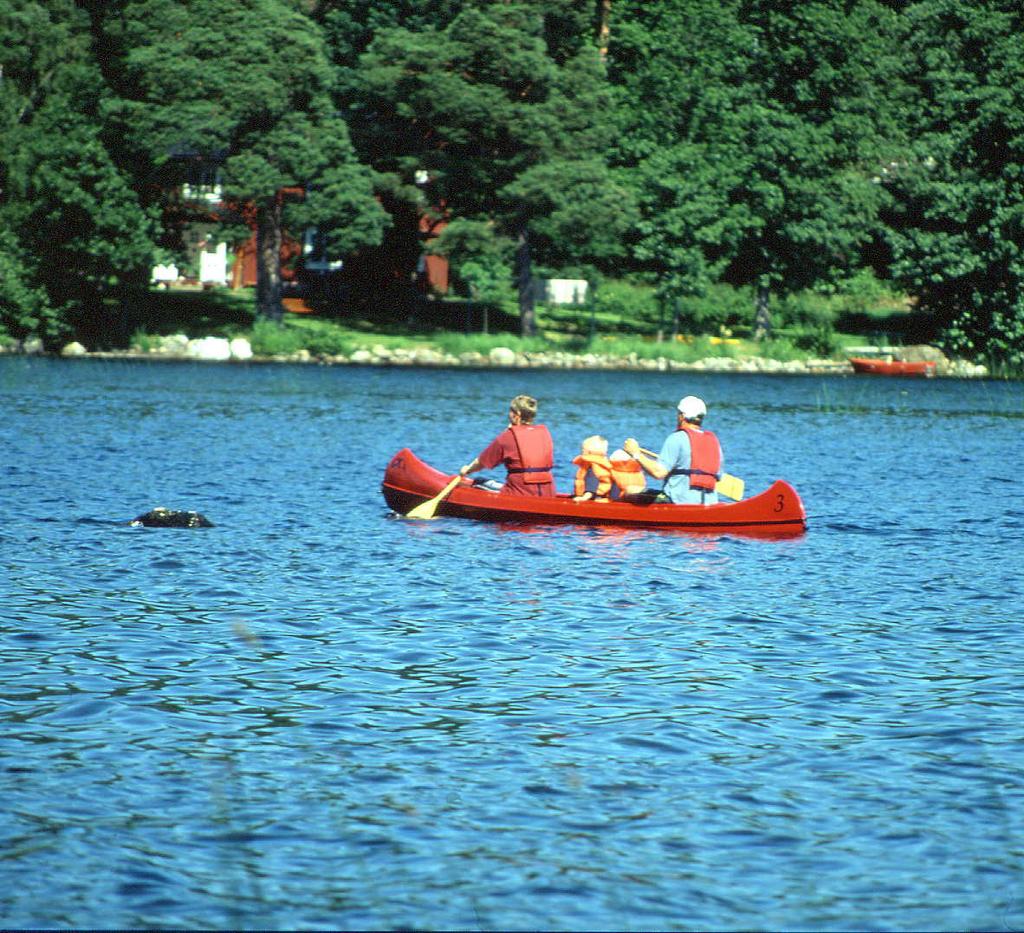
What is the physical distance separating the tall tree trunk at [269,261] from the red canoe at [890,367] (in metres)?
21.8

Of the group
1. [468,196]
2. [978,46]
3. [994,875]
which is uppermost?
[978,46]

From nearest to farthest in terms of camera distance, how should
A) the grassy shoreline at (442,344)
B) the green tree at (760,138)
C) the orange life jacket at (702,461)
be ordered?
the orange life jacket at (702,461), the grassy shoreline at (442,344), the green tree at (760,138)

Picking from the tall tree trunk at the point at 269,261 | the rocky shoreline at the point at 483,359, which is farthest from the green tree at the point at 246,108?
the rocky shoreline at the point at 483,359

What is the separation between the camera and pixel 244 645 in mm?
13750

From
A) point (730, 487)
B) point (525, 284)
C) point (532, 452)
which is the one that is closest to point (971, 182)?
point (525, 284)

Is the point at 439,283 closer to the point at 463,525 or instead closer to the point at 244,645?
the point at 463,525

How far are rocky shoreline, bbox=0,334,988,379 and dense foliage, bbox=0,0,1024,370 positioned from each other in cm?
118

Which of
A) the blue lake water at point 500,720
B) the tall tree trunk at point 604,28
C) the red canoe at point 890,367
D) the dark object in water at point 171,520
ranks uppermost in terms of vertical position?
the tall tree trunk at point 604,28

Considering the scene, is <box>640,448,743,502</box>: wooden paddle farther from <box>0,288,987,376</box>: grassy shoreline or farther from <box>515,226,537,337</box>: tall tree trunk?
<box>515,226,537,337</box>: tall tree trunk

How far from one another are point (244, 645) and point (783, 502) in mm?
8867

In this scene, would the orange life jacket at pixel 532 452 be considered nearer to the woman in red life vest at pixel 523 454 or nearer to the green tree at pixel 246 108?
the woman in red life vest at pixel 523 454

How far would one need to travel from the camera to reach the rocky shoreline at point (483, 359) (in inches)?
2603

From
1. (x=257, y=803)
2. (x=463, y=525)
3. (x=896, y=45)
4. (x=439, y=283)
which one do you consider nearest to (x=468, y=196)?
(x=439, y=283)

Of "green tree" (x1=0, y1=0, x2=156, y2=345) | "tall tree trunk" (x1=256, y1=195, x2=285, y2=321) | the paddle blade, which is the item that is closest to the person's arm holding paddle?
the paddle blade
